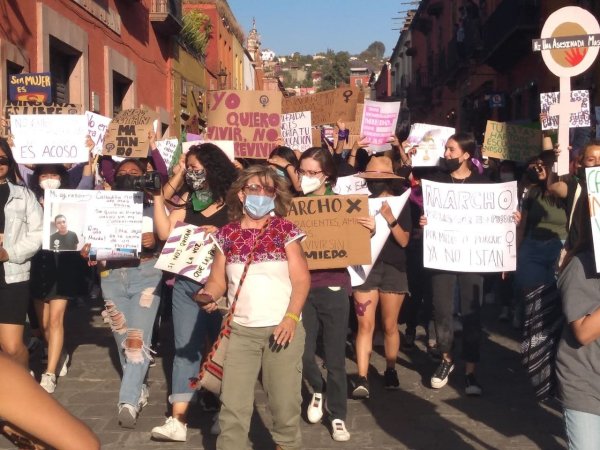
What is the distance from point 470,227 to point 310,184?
1.51 metres

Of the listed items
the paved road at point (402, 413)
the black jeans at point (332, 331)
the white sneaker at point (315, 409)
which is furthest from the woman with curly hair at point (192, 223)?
the white sneaker at point (315, 409)

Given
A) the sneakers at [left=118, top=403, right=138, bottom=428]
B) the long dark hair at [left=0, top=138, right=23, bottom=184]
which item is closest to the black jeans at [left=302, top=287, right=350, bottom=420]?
the sneakers at [left=118, top=403, right=138, bottom=428]

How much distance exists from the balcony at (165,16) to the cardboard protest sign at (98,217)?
1362cm

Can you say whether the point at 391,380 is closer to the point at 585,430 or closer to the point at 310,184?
the point at 310,184

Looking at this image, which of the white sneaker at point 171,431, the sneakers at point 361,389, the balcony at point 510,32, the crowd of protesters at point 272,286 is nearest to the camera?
the crowd of protesters at point 272,286

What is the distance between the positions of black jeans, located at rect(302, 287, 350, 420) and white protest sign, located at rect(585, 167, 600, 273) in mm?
2359

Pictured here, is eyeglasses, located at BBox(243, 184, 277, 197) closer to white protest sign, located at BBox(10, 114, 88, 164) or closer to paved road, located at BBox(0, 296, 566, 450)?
paved road, located at BBox(0, 296, 566, 450)

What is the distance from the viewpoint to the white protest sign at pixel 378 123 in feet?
33.2

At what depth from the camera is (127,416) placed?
5.72 metres

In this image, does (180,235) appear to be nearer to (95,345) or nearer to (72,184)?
(72,184)

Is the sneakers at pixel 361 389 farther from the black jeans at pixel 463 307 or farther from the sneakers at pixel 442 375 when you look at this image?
the black jeans at pixel 463 307

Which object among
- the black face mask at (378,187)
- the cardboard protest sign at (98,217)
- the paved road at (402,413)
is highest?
the black face mask at (378,187)

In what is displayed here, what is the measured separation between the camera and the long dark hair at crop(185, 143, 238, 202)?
5.53m

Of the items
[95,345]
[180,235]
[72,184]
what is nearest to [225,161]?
[180,235]
